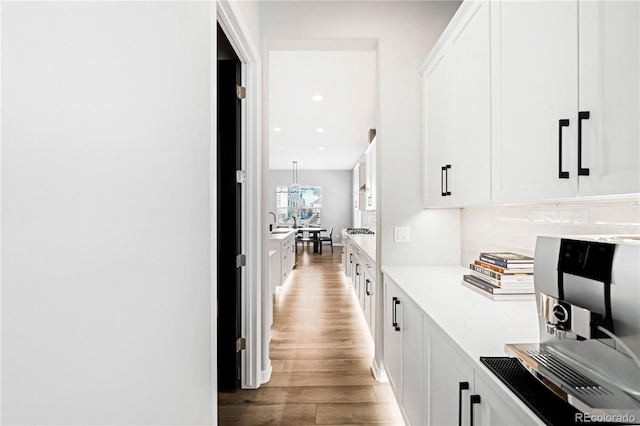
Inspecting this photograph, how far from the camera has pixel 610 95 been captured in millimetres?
900

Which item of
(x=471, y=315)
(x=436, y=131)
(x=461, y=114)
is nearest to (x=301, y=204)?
(x=436, y=131)

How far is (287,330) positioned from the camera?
3682 millimetres

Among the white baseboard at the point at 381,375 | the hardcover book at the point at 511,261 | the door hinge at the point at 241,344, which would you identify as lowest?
the white baseboard at the point at 381,375

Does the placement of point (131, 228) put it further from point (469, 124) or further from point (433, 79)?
point (433, 79)

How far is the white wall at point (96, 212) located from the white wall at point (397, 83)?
1.53 m

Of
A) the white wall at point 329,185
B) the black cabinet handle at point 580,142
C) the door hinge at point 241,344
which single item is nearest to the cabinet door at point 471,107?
the black cabinet handle at point 580,142

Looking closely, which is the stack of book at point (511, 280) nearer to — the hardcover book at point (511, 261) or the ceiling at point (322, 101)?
the hardcover book at point (511, 261)

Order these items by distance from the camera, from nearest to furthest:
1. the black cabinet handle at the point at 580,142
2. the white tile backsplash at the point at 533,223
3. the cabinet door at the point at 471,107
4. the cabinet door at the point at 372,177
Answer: the black cabinet handle at the point at 580,142
the white tile backsplash at the point at 533,223
the cabinet door at the point at 471,107
the cabinet door at the point at 372,177

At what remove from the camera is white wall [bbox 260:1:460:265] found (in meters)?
2.53

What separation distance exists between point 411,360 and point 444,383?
1.55 feet

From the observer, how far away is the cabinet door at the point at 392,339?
2.02 m

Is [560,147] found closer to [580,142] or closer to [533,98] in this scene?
[580,142]

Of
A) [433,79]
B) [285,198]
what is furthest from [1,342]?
[285,198]

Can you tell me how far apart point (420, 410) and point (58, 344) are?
1.43 metres
